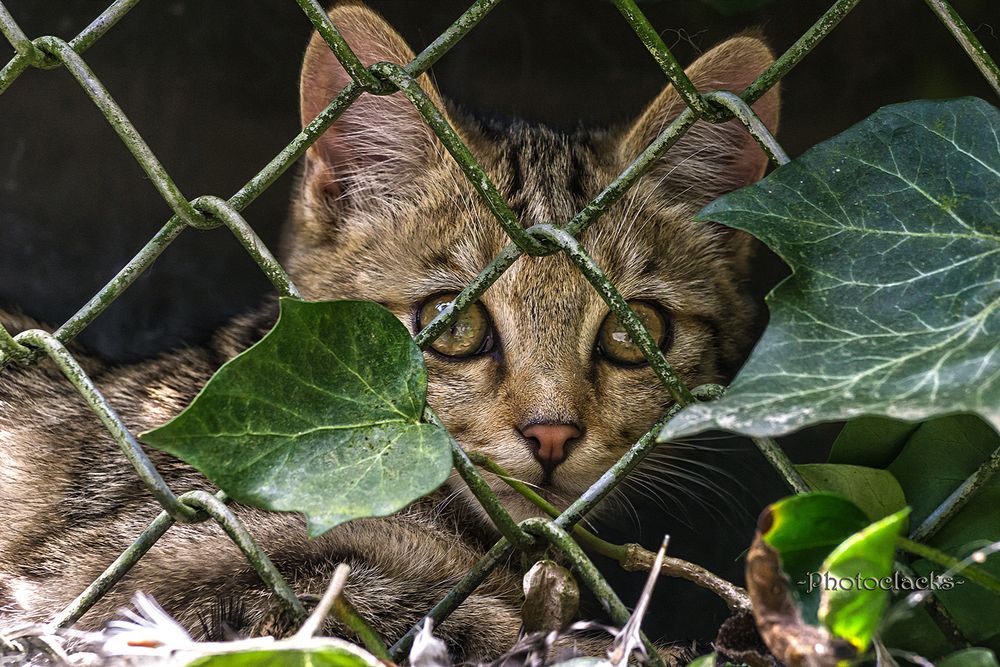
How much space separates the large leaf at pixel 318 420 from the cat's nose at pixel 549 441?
2.22ft

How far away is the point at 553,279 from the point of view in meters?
1.94

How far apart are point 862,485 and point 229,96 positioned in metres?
2.42

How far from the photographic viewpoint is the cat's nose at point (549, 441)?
173cm

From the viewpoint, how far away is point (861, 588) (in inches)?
30.9

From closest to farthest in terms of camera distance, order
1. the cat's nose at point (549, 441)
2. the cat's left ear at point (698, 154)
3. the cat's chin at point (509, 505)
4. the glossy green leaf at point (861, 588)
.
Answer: the glossy green leaf at point (861, 588) → the cat's nose at point (549, 441) → the cat's chin at point (509, 505) → the cat's left ear at point (698, 154)

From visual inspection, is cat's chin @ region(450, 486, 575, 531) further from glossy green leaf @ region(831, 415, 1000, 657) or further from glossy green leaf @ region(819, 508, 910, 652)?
glossy green leaf @ region(819, 508, 910, 652)

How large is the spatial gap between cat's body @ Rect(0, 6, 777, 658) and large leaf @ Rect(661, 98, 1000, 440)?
706 millimetres

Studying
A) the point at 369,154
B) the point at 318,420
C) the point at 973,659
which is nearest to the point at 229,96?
the point at 369,154

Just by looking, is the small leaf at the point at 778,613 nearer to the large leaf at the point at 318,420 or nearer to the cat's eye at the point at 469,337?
the large leaf at the point at 318,420

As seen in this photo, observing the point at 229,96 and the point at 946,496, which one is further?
the point at 229,96

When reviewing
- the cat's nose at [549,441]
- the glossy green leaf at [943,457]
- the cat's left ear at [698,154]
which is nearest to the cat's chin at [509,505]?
the cat's nose at [549,441]

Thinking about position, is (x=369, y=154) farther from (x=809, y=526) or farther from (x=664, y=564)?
(x=809, y=526)

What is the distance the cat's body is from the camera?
154cm

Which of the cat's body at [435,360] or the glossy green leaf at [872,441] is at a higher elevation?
the cat's body at [435,360]
